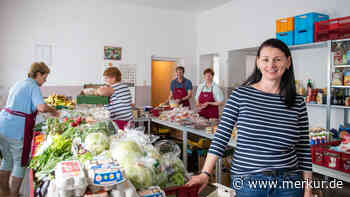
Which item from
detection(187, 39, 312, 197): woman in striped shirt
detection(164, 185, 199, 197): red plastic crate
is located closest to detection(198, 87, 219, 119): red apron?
detection(187, 39, 312, 197): woman in striped shirt

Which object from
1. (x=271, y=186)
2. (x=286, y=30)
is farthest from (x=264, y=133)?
(x=286, y=30)

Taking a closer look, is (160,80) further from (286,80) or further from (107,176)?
(107,176)

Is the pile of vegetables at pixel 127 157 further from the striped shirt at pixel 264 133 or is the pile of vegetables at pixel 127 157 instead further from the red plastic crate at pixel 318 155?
the red plastic crate at pixel 318 155

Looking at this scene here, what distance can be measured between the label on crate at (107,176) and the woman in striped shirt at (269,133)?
15.5 inches

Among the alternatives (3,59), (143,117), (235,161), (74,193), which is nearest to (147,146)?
(235,161)

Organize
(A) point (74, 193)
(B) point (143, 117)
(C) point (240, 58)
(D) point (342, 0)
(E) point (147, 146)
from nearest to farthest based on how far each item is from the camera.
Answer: (A) point (74, 193) < (E) point (147, 146) < (D) point (342, 0) < (B) point (143, 117) < (C) point (240, 58)

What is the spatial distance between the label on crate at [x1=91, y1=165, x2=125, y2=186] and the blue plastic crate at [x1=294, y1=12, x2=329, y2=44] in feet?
14.8

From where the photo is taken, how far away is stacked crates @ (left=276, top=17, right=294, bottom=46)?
5.03 metres

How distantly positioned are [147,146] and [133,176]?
0.37m

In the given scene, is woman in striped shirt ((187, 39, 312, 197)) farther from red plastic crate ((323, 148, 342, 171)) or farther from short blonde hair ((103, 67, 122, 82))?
short blonde hair ((103, 67, 122, 82))

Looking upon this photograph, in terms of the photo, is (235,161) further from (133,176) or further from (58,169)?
(58,169)

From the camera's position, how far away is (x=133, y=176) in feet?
4.64

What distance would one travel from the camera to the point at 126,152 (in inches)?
61.2

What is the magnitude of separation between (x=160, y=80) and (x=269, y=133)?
26.6 ft
